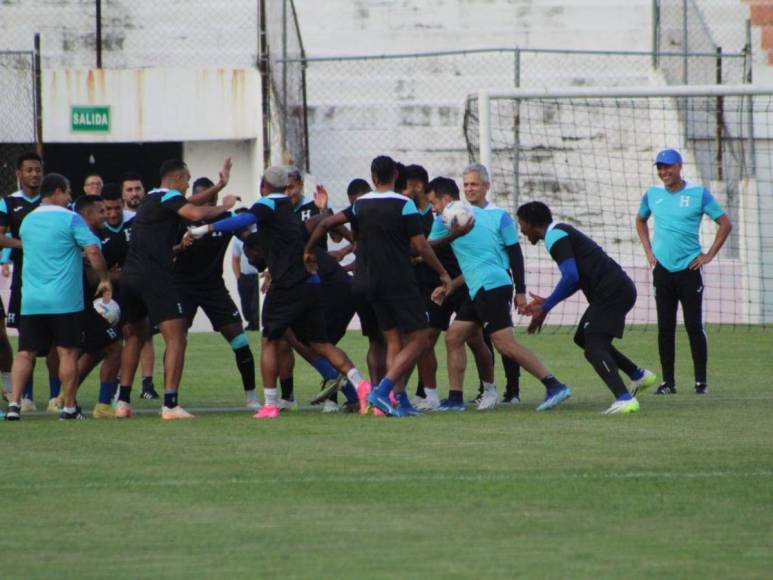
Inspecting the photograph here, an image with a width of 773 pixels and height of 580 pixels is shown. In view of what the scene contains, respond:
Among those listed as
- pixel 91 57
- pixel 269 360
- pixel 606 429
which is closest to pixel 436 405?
pixel 269 360

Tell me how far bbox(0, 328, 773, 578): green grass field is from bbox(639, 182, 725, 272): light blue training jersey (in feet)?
6.68

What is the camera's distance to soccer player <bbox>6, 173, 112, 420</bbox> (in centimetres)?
1148

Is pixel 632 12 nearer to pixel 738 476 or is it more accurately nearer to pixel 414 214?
pixel 414 214

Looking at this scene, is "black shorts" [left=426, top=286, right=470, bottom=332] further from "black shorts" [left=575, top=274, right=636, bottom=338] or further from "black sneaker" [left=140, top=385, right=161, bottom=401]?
"black sneaker" [left=140, top=385, right=161, bottom=401]

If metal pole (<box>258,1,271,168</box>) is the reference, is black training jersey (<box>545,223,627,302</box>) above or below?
below

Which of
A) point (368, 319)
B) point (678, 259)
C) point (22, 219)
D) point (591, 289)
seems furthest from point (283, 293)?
point (678, 259)

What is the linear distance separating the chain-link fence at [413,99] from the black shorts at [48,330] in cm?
1322

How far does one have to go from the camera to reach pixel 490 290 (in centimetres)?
1180

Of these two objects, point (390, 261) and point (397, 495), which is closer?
point (397, 495)

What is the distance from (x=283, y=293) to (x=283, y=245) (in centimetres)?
37

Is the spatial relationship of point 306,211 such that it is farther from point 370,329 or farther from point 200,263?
point 370,329

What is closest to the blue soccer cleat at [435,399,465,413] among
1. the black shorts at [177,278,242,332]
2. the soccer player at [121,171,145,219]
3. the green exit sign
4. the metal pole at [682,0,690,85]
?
the black shorts at [177,278,242,332]

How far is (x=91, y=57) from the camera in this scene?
25422 mm

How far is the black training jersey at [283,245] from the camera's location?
11.6 metres
